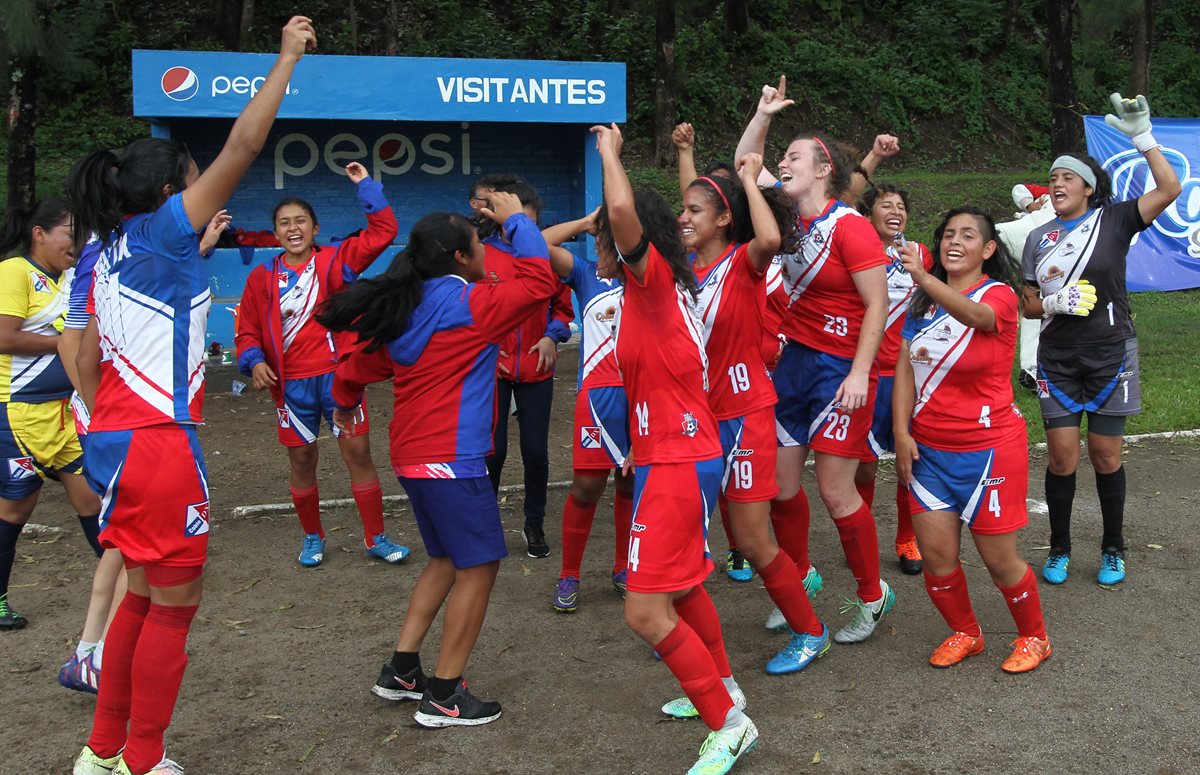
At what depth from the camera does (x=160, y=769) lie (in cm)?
362

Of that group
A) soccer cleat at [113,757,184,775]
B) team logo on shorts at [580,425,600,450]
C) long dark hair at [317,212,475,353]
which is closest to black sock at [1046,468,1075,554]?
team logo on shorts at [580,425,600,450]

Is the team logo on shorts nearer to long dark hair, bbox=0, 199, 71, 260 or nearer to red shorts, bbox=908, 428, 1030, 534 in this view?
red shorts, bbox=908, 428, 1030, 534

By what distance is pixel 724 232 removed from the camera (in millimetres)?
4340

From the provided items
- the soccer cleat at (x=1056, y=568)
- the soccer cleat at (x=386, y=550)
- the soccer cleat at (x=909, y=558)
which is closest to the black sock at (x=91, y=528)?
Answer: the soccer cleat at (x=386, y=550)

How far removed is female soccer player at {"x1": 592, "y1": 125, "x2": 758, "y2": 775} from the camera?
11.8ft

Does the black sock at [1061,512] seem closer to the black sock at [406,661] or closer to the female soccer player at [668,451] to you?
the female soccer player at [668,451]

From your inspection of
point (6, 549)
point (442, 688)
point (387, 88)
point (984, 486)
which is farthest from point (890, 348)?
point (387, 88)

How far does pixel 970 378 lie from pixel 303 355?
11.8 ft

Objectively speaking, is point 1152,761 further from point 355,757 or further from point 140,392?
point 140,392

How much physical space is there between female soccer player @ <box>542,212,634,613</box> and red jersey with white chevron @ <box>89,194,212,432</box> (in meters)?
2.07

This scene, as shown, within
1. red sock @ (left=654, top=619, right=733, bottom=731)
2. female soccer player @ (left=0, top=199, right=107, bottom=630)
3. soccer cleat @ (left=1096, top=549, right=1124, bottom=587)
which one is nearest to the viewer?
red sock @ (left=654, top=619, right=733, bottom=731)

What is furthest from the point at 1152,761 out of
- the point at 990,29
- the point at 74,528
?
the point at 990,29

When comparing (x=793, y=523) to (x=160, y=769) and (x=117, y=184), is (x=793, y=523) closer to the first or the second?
(x=160, y=769)

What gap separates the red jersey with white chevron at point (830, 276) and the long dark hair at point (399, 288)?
154cm
